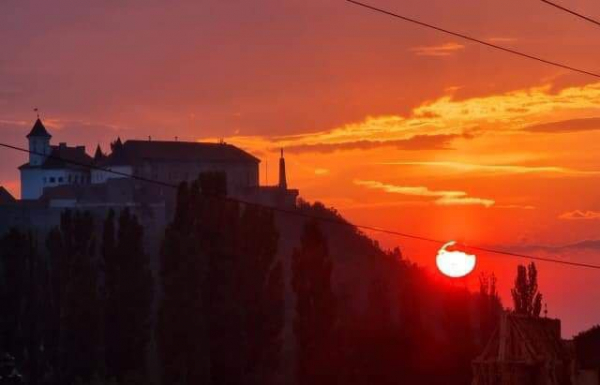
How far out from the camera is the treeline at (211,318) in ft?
132

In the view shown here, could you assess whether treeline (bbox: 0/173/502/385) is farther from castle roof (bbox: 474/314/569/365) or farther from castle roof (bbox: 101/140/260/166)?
castle roof (bbox: 101/140/260/166)

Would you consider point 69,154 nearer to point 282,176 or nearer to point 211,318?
point 282,176

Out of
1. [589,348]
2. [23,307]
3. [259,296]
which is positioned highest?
[259,296]

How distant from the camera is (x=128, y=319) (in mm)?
43969

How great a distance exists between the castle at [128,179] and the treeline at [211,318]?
45758 millimetres

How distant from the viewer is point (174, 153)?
109625mm

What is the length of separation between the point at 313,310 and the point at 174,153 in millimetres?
66392

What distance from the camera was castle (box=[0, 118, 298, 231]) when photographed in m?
98.6

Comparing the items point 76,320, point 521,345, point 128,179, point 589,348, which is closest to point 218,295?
point 76,320

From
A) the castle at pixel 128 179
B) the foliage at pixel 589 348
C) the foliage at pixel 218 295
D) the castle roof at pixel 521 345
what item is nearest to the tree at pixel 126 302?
the foliage at pixel 218 295

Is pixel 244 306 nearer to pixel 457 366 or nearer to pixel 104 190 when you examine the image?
pixel 457 366

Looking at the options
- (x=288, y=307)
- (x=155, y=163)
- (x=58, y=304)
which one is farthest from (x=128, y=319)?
(x=155, y=163)

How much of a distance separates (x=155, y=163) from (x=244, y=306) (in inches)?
2604

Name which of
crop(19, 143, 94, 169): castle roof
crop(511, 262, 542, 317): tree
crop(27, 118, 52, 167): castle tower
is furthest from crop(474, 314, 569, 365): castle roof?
crop(27, 118, 52, 167): castle tower
